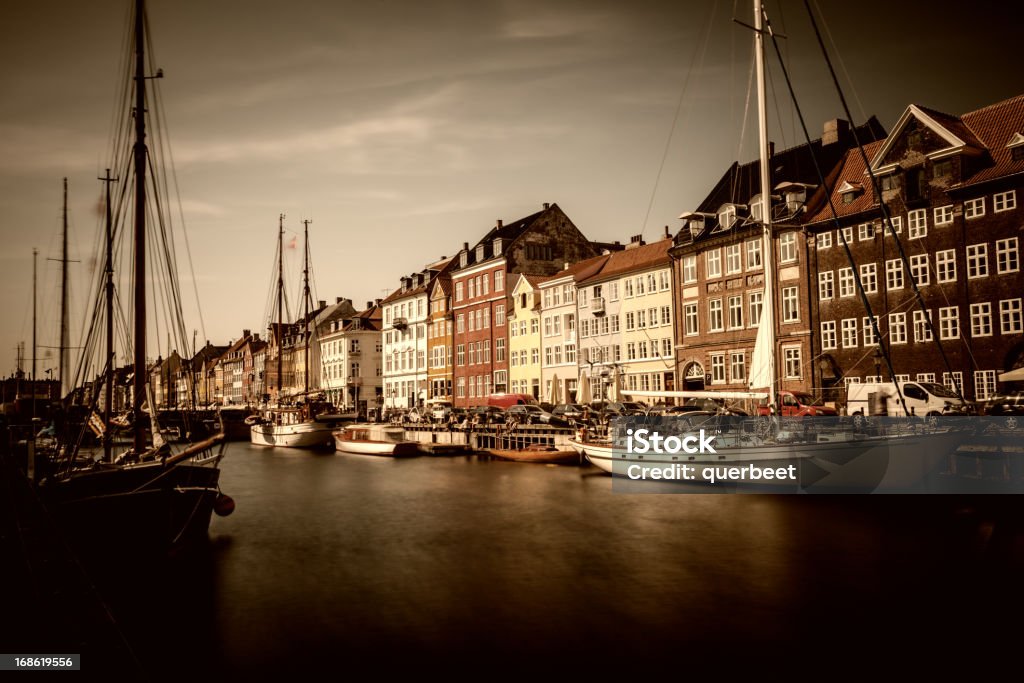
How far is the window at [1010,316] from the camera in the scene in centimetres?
3819

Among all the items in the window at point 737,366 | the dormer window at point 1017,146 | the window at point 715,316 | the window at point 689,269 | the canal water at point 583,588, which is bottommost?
the canal water at point 583,588

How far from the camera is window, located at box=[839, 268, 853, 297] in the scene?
150ft

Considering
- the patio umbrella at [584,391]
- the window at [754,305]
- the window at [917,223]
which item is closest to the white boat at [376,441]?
the patio umbrella at [584,391]

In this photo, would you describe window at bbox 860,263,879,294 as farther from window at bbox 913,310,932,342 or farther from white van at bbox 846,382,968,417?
white van at bbox 846,382,968,417

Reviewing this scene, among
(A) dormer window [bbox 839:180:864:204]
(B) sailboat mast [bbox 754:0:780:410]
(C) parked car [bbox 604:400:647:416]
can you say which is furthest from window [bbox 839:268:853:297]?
(B) sailboat mast [bbox 754:0:780:410]

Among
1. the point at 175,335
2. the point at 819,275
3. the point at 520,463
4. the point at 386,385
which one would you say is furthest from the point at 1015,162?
the point at 386,385

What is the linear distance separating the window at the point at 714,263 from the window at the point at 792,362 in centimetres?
791

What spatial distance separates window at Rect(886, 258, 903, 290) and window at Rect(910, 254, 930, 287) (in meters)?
0.65

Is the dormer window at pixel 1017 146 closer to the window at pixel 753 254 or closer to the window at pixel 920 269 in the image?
the window at pixel 920 269

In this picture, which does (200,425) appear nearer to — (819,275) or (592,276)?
(592,276)

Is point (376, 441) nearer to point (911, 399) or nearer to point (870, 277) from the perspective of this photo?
point (870, 277)

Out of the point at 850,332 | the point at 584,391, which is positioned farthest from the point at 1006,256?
the point at 584,391

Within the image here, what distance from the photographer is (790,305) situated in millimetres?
49125

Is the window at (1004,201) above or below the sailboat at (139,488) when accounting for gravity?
above
